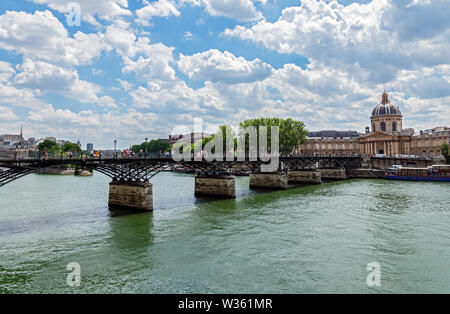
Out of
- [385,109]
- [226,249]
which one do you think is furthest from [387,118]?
[226,249]

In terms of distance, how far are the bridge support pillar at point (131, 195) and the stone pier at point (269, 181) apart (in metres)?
25.9

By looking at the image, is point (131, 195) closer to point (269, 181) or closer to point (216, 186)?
point (216, 186)

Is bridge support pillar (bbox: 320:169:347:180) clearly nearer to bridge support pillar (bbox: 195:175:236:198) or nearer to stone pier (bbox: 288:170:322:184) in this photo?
stone pier (bbox: 288:170:322:184)

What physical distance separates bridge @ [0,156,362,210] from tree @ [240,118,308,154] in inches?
454

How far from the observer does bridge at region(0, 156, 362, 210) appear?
78.5 ft

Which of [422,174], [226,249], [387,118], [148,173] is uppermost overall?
[387,118]

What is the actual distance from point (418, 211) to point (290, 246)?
58.7 feet

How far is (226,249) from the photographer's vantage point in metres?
17.1

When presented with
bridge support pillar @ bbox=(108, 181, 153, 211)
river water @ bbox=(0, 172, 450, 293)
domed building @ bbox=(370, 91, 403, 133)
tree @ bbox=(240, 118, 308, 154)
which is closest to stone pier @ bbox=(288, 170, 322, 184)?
tree @ bbox=(240, 118, 308, 154)

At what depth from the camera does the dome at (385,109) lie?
131 m

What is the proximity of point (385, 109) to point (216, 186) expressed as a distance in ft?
390

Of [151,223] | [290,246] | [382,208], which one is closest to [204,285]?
[290,246]
